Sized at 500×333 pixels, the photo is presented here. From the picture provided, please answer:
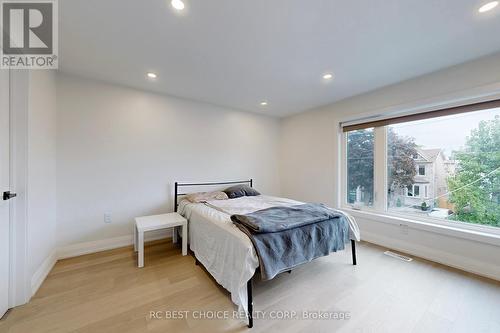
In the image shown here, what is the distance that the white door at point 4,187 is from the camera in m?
1.52

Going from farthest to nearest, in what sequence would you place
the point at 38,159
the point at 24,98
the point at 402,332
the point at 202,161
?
the point at 202,161, the point at 38,159, the point at 24,98, the point at 402,332

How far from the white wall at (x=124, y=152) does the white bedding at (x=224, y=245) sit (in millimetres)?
822

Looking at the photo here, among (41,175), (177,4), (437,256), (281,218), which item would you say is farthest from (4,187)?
(437,256)

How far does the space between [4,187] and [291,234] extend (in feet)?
8.20

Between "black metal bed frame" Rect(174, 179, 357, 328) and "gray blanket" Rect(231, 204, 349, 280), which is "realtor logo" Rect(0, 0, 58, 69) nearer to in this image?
"black metal bed frame" Rect(174, 179, 357, 328)

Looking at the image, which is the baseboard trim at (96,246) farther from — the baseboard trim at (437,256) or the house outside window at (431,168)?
the house outside window at (431,168)

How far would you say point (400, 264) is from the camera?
2.43 m

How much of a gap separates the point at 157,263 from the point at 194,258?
461 mm

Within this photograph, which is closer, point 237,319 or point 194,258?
point 237,319

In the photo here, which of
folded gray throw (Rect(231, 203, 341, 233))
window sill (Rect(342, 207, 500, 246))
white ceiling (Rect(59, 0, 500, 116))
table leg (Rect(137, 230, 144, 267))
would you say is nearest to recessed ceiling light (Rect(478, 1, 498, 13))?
white ceiling (Rect(59, 0, 500, 116))

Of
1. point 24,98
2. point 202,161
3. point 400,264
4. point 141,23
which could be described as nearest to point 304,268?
point 400,264

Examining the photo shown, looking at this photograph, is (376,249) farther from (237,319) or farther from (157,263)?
(157,263)

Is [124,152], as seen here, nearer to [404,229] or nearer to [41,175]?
[41,175]

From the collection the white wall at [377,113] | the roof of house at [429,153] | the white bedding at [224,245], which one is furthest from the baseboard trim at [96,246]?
the roof of house at [429,153]
